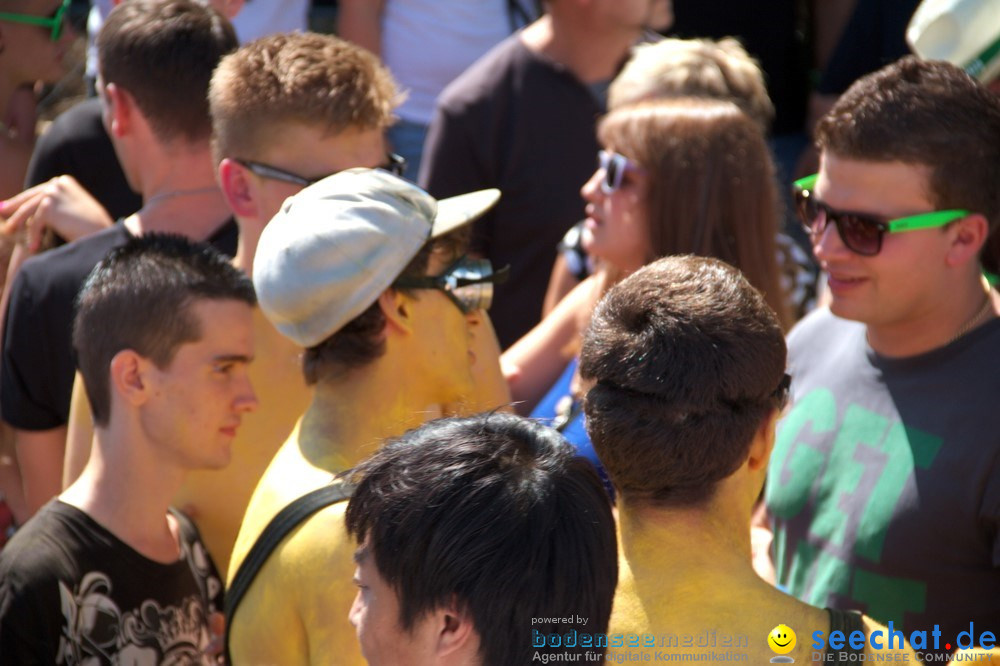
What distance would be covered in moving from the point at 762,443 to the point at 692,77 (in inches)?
95.3

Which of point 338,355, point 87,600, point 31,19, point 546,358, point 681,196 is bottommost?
point 546,358

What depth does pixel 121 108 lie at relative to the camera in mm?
3496

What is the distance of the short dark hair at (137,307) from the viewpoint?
8.92 ft

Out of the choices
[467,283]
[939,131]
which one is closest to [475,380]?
[467,283]

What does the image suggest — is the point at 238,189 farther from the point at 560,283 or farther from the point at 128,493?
the point at 560,283

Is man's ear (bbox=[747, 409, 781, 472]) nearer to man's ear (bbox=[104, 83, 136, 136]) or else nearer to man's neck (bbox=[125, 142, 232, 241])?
man's neck (bbox=[125, 142, 232, 241])

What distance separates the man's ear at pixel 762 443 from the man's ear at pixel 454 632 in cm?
65

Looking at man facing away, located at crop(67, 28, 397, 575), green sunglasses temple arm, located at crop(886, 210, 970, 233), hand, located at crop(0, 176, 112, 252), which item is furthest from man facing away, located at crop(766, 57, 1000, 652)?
hand, located at crop(0, 176, 112, 252)

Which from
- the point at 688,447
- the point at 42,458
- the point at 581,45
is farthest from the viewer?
the point at 581,45

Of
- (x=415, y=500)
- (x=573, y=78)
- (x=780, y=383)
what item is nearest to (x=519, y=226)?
(x=573, y=78)

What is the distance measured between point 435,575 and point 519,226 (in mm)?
3233

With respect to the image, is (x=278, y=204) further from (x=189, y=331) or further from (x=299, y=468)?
(x=299, y=468)

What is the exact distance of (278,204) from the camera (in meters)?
2.96

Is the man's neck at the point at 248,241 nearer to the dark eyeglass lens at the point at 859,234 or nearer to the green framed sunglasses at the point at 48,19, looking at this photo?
the dark eyeglass lens at the point at 859,234
